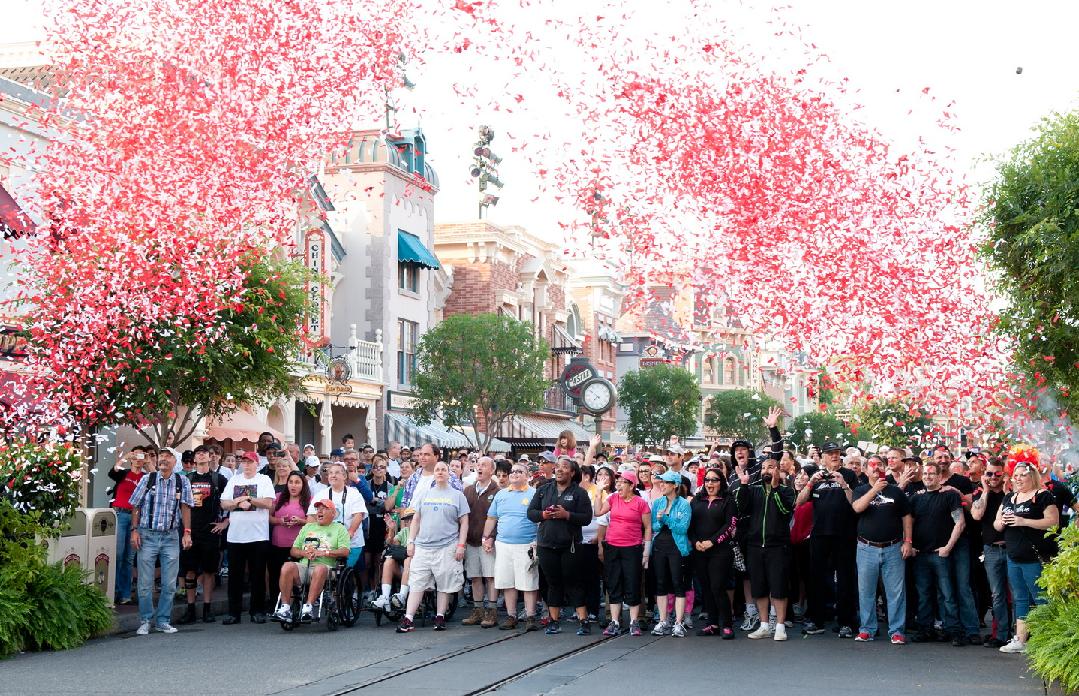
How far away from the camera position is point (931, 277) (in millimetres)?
17375

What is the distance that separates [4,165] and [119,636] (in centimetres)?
1280

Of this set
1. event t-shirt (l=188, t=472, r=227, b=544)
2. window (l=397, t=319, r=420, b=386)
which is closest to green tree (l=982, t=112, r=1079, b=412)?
event t-shirt (l=188, t=472, r=227, b=544)

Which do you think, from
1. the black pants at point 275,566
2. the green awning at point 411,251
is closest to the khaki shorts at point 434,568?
the black pants at point 275,566

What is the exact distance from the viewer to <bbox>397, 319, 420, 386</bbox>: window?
42594 millimetres

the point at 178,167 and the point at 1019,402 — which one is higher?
the point at 178,167

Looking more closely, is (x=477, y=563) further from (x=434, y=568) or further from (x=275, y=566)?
(x=275, y=566)

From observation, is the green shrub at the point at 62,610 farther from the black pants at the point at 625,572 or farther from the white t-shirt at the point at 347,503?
the black pants at the point at 625,572

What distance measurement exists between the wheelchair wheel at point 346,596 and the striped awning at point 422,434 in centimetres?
2512

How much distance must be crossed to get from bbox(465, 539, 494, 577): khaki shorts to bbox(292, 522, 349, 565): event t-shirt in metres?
1.40

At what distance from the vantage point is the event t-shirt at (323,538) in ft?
45.7

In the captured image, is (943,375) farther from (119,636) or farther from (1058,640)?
(119,636)

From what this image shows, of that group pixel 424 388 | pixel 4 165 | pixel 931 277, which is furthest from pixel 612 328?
pixel 931 277

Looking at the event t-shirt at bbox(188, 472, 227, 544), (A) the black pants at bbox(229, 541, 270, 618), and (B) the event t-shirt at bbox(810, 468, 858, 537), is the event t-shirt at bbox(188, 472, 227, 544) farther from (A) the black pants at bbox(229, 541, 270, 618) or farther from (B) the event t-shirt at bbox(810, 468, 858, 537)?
(B) the event t-shirt at bbox(810, 468, 858, 537)

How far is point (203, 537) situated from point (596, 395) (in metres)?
29.9
